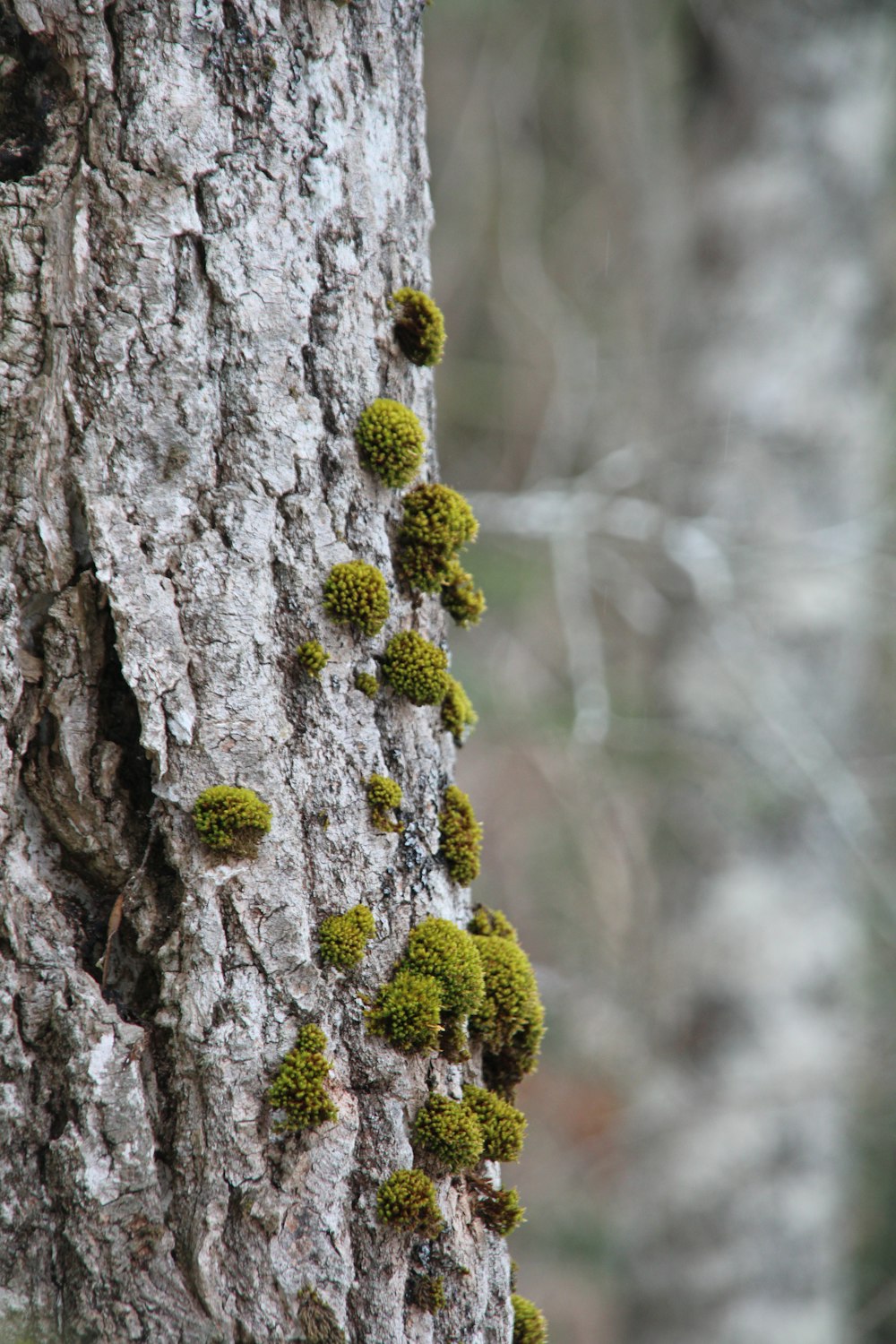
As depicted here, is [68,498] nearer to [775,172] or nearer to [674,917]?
[674,917]

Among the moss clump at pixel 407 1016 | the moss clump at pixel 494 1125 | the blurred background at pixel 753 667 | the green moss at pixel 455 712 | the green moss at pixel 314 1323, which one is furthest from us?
the blurred background at pixel 753 667

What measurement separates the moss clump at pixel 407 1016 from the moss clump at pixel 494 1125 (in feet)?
0.51

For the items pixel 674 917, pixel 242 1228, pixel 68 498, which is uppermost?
pixel 674 917

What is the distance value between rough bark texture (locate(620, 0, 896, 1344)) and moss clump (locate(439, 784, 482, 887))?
2.97 metres

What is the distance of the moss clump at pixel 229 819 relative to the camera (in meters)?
1.25

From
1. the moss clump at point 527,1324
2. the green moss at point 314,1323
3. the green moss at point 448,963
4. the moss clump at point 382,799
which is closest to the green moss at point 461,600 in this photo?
the moss clump at point 382,799

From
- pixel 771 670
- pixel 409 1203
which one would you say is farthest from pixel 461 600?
pixel 771 670

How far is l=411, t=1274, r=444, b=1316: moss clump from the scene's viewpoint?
1264 millimetres

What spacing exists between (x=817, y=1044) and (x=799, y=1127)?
395 millimetres

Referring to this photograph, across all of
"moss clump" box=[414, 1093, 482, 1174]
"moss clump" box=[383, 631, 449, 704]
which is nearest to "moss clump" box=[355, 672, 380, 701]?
"moss clump" box=[383, 631, 449, 704]

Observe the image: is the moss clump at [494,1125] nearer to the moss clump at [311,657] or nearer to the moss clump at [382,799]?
the moss clump at [382,799]

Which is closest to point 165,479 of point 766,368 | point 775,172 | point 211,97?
point 211,97

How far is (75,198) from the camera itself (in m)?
1.27

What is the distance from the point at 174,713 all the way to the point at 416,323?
712mm
